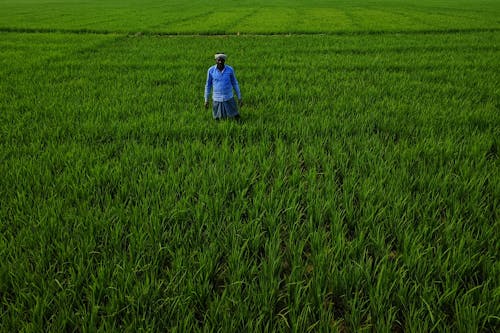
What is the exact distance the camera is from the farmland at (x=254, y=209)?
1.41 metres

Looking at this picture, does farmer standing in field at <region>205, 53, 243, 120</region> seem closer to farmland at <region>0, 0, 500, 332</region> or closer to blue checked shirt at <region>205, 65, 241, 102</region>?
blue checked shirt at <region>205, 65, 241, 102</region>

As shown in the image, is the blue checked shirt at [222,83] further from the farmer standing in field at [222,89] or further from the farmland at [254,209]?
the farmland at [254,209]

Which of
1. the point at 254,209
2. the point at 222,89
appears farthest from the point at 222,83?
the point at 254,209

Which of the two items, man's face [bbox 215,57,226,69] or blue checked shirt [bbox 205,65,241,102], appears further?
blue checked shirt [bbox 205,65,241,102]

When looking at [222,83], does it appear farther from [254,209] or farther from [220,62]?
[254,209]

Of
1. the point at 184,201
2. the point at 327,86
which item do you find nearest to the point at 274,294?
the point at 184,201

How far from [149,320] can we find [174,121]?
2.80 metres

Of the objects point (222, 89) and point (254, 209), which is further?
point (222, 89)

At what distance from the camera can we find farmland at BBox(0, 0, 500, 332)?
1.41 meters

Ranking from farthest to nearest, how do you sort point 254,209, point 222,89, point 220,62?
point 222,89, point 220,62, point 254,209

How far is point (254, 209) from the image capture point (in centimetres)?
213

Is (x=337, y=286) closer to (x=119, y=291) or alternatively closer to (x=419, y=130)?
(x=119, y=291)

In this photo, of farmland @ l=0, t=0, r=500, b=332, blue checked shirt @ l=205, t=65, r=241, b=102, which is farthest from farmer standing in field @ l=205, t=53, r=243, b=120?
farmland @ l=0, t=0, r=500, b=332

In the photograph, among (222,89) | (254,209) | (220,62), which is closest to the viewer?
(254,209)
